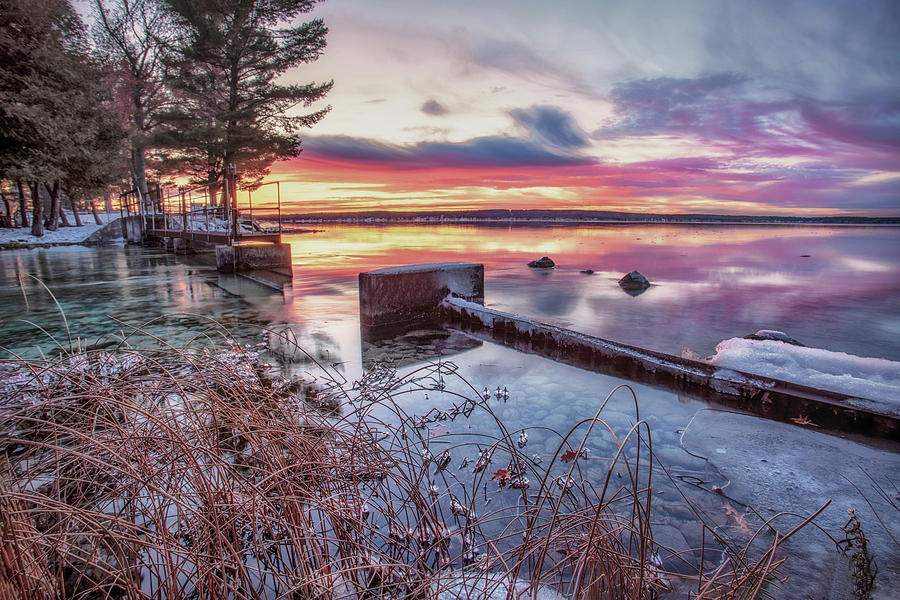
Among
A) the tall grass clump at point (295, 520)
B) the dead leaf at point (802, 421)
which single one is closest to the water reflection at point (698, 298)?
the dead leaf at point (802, 421)

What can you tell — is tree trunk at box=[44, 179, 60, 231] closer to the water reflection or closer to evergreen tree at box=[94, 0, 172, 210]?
evergreen tree at box=[94, 0, 172, 210]

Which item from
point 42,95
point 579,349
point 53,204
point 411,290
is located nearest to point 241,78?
point 42,95

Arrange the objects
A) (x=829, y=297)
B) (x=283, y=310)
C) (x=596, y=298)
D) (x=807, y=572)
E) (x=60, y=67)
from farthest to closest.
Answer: (x=60, y=67)
(x=829, y=297)
(x=596, y=298)
(x=283, y=310)
(x=807, y=572)

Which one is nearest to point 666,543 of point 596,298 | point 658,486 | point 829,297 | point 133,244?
point 658,486

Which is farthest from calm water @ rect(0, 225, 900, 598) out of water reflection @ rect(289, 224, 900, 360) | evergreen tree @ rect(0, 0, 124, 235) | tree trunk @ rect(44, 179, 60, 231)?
tree trunk @ rect(44, 179, 60, 231)

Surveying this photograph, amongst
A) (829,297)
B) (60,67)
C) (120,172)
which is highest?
(60,67)

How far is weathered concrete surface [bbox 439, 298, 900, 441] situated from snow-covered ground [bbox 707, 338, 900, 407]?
0.21m

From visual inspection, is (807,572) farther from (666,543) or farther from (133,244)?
(133,244)

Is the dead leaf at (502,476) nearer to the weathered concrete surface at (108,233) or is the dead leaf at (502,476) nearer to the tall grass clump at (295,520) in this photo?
the tall grass clump at (295,520)

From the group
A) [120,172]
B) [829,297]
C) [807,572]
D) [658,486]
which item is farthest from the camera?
[120,172]

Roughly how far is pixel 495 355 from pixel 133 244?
25.2 metres

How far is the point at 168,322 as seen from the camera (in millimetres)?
6719

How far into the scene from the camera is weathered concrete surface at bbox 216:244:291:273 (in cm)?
1243

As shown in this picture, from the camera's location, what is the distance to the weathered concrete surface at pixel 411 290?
7.08 m
